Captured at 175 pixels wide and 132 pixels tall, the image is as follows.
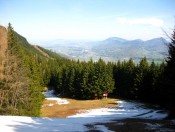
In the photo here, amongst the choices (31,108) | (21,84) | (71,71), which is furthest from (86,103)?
(21,84)

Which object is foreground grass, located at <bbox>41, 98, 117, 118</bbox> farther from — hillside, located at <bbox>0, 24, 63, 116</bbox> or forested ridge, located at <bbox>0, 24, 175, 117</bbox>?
hillside, located at <bbox>0, 24, 63, 116</bbox>

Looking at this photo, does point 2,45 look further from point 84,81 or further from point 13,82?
point 84,81

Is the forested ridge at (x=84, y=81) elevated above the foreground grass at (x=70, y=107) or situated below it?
above

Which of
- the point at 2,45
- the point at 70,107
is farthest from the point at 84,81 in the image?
the point at 2,45

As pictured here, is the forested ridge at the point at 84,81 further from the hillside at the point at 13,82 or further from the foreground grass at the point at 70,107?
the foreground grass at the point at 70,107

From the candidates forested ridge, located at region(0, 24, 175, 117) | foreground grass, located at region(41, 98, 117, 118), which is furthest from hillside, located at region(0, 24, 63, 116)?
foreground grass, located at region(41, 98, 117, 118)

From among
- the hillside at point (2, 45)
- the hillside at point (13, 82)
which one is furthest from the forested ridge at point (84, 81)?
the hillside at point (2, 45)

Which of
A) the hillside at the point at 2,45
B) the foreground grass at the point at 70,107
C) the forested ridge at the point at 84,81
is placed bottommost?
the foreground grass at the point at 70,107

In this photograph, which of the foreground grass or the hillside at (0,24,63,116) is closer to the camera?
the hillside at (0,24,63,116)
